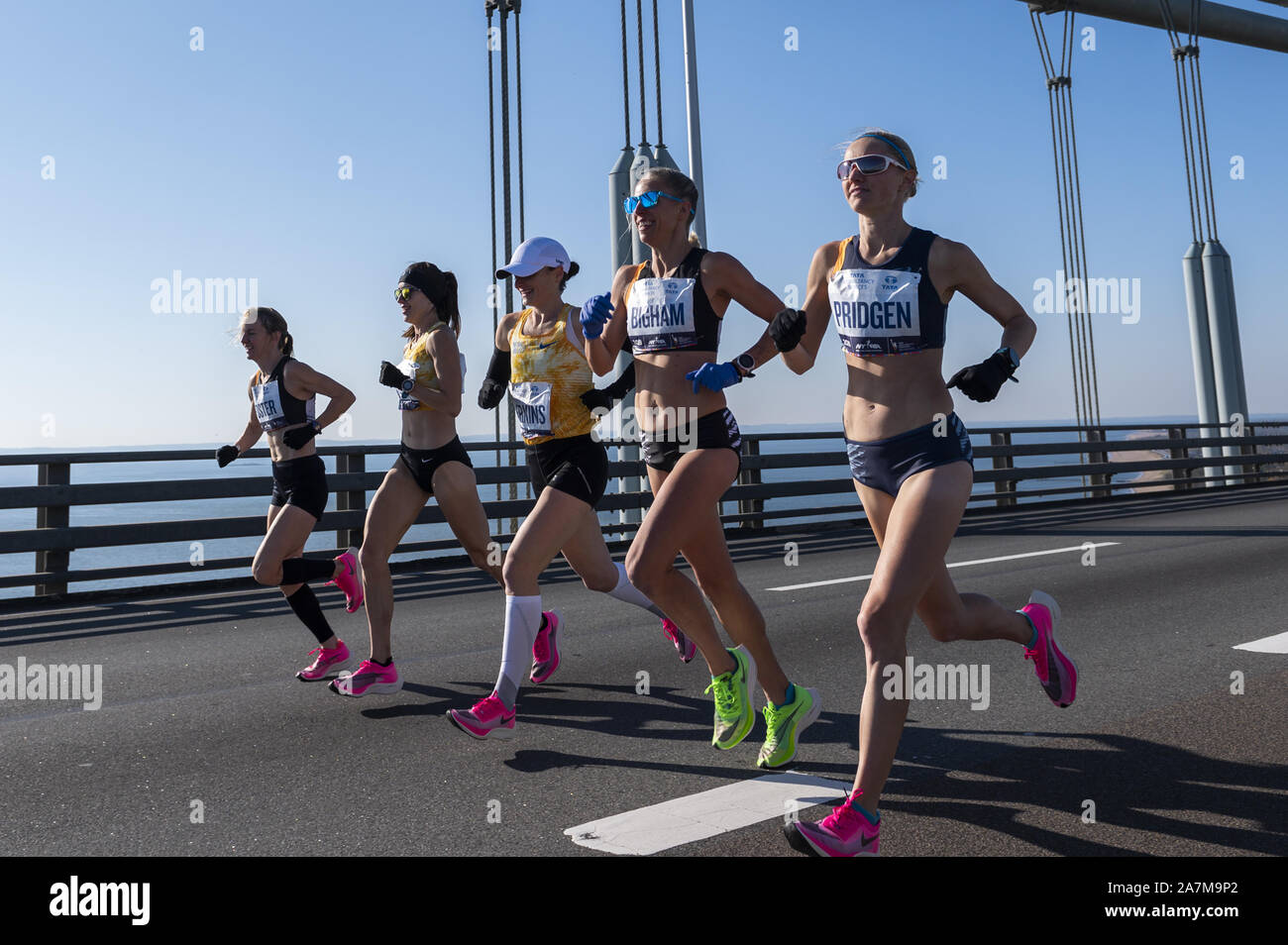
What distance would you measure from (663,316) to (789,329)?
0.74m

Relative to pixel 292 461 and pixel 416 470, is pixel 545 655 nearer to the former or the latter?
pixel 416 470

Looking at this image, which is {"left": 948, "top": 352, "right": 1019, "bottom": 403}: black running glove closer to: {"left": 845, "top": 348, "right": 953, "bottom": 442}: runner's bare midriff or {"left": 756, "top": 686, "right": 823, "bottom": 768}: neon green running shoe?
{"left": 845, "top": 348, "right": 953, "bottom": 442}: runner's bare midriff

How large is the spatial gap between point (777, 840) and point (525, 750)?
1.49 metres

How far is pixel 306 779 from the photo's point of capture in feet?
13.5

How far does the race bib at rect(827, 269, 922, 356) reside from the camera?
141 inches

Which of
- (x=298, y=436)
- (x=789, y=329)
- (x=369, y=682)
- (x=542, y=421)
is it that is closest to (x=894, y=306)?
(x=789, y=329)

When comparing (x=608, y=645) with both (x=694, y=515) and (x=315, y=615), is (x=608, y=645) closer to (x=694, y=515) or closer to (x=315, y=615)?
(x=315, y=615)

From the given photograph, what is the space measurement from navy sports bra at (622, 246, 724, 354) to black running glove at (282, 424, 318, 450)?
95.5 inches

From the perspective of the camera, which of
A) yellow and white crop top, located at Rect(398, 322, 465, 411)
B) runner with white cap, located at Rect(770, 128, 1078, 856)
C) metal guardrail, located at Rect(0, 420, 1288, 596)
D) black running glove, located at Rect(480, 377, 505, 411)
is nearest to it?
runner with white cap, located at Rect(770, 128, 1078, 856)

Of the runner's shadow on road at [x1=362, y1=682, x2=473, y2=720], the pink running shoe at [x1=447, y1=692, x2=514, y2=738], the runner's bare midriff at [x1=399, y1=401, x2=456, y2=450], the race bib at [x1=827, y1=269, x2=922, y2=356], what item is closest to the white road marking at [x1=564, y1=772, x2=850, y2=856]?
the pink running shoe at [x1=447, y1=692, x2=514, y2=738]

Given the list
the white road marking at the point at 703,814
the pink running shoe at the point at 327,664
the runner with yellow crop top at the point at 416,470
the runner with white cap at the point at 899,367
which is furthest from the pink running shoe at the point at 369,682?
the runner with white cap at the point at 899,367

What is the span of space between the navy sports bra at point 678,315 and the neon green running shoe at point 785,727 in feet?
4.61
